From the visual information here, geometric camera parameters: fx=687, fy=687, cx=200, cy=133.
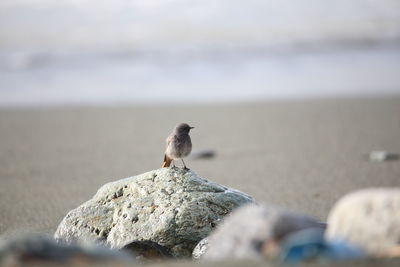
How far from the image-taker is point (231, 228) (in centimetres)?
439

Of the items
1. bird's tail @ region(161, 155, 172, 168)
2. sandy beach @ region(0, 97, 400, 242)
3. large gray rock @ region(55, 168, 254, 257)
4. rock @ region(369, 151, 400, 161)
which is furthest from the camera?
rock @ region(369, 151, 400, 161)

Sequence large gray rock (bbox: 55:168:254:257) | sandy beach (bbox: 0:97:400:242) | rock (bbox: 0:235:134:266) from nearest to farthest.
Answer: rock (bbox: 0:235:134:266) < large gray rock (bbox: 55:168:254:257) < sandy beach (bbox: 0:97:400:242)

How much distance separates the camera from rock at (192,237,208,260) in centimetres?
543

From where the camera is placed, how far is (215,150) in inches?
432

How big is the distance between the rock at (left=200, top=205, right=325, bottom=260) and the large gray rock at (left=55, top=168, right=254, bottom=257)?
1.41 meters

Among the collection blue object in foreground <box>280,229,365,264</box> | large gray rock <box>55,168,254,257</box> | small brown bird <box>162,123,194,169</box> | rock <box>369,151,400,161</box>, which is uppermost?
rock <box>369,151,400,161</box>

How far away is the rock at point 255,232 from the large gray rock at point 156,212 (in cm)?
141

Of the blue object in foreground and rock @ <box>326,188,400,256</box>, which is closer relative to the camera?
the blue object in foreground

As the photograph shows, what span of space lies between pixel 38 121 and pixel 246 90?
4.87m

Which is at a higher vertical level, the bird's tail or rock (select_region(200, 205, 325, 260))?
the bird's tail

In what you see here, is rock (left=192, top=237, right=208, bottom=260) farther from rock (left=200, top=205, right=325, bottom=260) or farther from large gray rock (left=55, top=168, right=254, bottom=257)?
rock (left=200, top=205, right=325, bottom=260)

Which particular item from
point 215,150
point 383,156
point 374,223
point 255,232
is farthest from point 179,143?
point 215,150

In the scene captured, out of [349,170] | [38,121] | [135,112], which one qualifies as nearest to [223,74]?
[135,112]

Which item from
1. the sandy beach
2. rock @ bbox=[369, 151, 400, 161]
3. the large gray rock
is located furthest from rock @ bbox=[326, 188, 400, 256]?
rock @ bbox=[369, 151, 400, 161]
